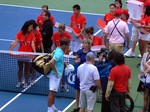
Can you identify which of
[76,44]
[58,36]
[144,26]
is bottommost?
[76,44]

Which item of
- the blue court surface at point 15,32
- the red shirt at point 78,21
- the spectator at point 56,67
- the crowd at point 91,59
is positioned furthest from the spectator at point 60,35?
the red shirt at point 78,21

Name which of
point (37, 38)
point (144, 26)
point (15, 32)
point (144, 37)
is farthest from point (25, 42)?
point (15, 32)

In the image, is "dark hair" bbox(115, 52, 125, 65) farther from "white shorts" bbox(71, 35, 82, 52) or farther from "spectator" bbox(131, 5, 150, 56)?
"spectator" bbox(131, 5, 150, 56)

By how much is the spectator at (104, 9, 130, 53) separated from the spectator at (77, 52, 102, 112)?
3.09 metres

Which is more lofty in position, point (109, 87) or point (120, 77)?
point (120, 77)

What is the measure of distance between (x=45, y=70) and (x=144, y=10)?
4.92m

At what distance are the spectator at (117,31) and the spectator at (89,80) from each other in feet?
10.1

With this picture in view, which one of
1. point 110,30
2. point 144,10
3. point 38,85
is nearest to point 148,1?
point 144,10

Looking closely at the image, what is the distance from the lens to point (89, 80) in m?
13.0

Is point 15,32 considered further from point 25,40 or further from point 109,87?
point 109,87

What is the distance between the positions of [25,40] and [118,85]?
3.67m

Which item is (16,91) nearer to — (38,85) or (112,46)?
(38,85)

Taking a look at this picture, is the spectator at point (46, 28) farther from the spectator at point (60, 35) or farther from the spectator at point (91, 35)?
the spectator at point (91, 35)

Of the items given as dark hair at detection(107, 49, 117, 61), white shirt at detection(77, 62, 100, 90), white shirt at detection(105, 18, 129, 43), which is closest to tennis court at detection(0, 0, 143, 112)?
white shirt at detection(105, 18, 129, 43)
